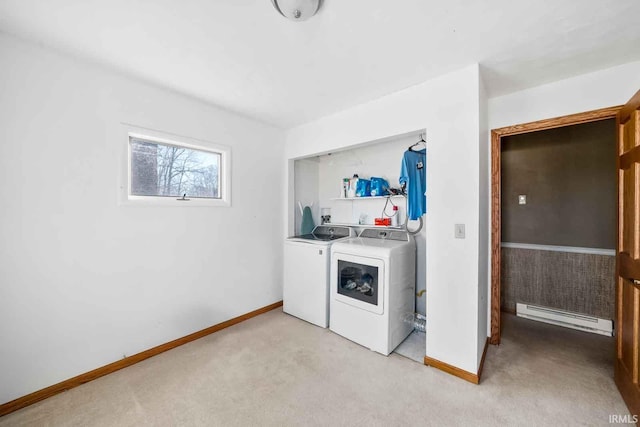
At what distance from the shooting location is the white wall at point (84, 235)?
162 centimetres

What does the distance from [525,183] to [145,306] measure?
14.8 ft

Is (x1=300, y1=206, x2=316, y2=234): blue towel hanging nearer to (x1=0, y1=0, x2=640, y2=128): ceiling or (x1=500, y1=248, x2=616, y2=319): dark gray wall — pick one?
(x1=0, y1=0, x2=640, y2=128): ceiling

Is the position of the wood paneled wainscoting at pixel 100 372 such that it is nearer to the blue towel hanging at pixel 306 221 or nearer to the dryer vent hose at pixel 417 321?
the blue towel hanging at pixel 306 221

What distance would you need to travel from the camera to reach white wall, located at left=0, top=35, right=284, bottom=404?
1.62 m

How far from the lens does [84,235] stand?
1.88m

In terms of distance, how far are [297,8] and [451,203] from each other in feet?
5.63

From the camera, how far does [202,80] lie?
211cm

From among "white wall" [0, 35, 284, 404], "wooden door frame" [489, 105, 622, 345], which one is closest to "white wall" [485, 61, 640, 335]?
"wooden door frame" [489, 105, 622, 345]

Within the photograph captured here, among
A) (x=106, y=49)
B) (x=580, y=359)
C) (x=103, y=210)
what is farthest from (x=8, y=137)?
(x=580, y=359)

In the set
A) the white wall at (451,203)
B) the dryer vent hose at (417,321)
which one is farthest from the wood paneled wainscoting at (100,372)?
the white wall at (451,203)

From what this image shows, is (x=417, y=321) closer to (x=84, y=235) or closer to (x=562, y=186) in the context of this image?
(x=562, y=186)

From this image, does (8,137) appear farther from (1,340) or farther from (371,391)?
(371,391)

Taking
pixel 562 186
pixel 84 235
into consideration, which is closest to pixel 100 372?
pixel 84 235

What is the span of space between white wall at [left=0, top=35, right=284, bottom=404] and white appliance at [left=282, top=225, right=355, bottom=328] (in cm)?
80
